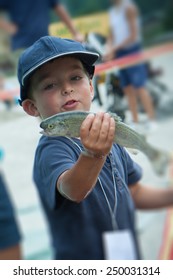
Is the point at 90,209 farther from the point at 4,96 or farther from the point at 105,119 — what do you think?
the point at 4,96

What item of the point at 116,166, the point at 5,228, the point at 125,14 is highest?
the point at 125,14

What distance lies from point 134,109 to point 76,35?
0.49 ft

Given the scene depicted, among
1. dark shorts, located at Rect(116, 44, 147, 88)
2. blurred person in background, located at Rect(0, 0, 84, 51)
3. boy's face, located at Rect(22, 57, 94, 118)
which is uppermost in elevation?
blurred person in background, located at Rect(0, 0, 84, 51)

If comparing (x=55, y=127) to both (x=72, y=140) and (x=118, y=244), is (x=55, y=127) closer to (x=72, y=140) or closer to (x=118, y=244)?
(x=72, y=140)

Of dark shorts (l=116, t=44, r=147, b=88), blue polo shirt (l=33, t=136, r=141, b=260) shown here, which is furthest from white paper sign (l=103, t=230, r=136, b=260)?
dark shorts (l=116, t=44, r=147, b=88)

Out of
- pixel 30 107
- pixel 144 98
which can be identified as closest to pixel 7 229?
pixel 144 98

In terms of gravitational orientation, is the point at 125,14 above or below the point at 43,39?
above

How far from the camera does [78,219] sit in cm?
85

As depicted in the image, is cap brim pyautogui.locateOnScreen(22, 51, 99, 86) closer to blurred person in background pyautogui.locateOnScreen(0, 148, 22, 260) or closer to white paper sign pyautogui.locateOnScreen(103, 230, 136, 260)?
white paper sign pyautogui.locateOnScreen(103, 230, 136, 260)

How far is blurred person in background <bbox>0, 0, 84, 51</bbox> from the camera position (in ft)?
2.52

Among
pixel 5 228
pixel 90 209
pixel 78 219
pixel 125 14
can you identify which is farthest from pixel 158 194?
pixel 125 14

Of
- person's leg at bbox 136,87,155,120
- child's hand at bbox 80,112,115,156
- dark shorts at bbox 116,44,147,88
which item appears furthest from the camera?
person's leg at bbox 136,87,155,120

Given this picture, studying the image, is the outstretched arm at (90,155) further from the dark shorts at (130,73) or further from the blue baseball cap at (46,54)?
the dark shorts at (130,73)

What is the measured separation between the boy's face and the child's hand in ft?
0.17
